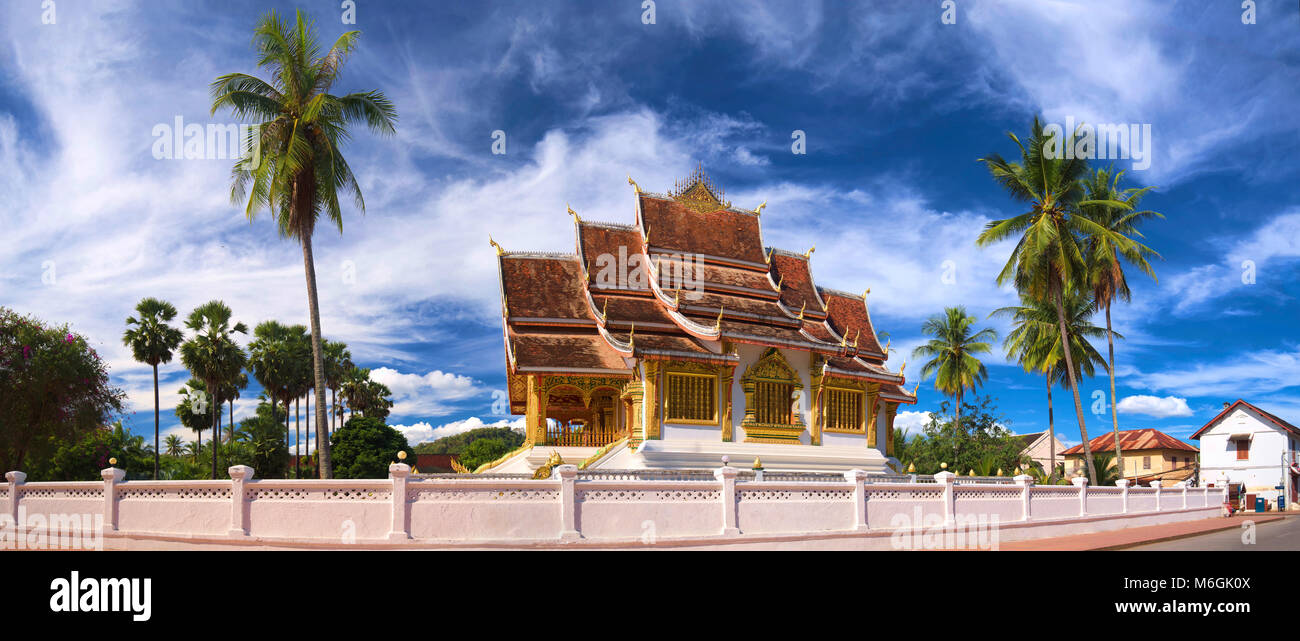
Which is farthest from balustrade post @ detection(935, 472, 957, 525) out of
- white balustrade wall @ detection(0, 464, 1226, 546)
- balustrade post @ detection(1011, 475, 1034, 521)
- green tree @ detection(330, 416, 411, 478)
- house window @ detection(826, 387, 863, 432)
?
green tree @ detection(330, 416, 411, 478)

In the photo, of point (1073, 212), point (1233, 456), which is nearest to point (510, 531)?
point (1073, 212)

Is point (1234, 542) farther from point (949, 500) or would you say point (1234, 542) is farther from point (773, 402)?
point (773, 402)

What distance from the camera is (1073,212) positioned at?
1086 inches

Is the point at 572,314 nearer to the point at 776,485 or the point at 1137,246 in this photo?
the point at 776,485

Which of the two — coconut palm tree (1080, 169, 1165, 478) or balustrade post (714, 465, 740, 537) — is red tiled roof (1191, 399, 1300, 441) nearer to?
coconut palm tree (1080, 169, 1165, 478)

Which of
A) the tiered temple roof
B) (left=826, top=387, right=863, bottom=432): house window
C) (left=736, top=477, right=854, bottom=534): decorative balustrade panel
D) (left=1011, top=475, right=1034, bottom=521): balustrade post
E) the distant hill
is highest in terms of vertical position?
the tiered temple roof

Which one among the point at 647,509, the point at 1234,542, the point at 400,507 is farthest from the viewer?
the point at 1234,542

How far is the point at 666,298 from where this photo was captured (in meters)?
24.3

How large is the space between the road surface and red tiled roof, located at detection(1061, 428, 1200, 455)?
28.3 m

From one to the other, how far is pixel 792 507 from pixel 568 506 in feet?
12.8

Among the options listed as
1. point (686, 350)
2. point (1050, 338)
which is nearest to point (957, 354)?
point (1050, 338)

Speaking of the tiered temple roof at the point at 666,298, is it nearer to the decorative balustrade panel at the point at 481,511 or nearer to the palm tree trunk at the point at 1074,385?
the palm tree trunk at the point at 1074,385

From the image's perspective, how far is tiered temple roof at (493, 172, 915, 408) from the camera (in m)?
23.0

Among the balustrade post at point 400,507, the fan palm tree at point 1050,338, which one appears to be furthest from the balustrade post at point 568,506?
the fan palm tree at point 1050,338
